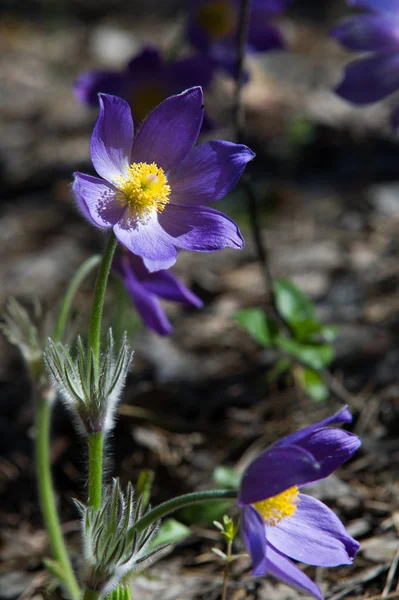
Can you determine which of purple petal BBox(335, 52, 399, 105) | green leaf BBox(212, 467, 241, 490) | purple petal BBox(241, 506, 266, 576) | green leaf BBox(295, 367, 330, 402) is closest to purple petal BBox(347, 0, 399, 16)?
purple petal BBox(335, 52, 399, 105)

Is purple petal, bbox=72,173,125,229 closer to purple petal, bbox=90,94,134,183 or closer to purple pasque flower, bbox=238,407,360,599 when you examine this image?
purple petal, bbox=90,94,134,183

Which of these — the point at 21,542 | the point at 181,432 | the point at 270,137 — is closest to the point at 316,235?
the point at 270,137

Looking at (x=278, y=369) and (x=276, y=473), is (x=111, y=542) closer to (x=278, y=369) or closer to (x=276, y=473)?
(x=276, y=473)

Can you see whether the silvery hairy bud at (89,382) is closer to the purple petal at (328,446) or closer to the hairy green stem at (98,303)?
the hairy green stem at (98,303)

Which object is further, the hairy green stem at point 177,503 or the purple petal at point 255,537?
the hairy green stem at point 177,503

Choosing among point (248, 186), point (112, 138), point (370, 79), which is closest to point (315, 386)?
point (248, 186)

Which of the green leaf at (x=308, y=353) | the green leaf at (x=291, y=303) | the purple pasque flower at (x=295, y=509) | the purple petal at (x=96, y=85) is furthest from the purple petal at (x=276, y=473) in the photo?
the purple petal at (x=96, y=85)

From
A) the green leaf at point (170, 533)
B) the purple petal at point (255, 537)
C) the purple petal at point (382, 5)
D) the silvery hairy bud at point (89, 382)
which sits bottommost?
the green leaf at point (170, 533)
